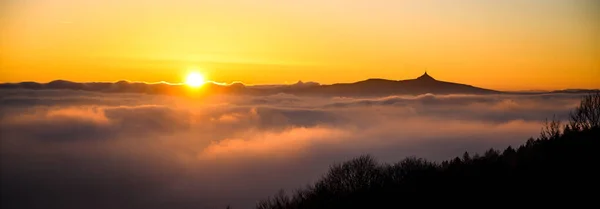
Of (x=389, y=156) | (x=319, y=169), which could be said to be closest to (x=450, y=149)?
(x=389, y=156)

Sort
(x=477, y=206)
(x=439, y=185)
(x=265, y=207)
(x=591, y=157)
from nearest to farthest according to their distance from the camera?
(x=477, y=206)
(x=591, y=157)
(x=439, y=185)
(x=265, y=207)

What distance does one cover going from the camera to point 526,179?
81.0 feet

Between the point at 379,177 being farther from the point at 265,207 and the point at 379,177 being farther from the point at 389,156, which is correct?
the point at 389,156

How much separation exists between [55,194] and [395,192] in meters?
192

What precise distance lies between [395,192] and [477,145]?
17100 centimetres

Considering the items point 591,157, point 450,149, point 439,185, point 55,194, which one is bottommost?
point 55,194

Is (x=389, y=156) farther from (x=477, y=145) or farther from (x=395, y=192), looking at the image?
(x=395, y=192)

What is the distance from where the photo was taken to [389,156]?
7574 inches

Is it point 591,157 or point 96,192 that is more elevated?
point 591,157

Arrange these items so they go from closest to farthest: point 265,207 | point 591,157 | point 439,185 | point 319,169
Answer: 1. point 591,157
2. point 439,185
3. point 265,207
4. point 319,169

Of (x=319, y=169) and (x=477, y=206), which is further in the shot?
(x=319, y=169)

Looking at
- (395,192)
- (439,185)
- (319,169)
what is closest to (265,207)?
(395,192)

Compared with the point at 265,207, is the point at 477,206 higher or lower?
higher

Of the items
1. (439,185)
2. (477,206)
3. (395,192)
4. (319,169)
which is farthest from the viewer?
(319,169)
